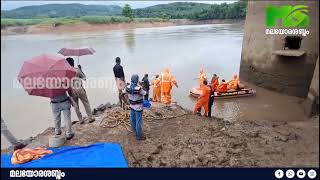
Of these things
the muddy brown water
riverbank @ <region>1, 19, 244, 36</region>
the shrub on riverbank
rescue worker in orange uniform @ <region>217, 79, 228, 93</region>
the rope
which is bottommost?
the muddy brown water

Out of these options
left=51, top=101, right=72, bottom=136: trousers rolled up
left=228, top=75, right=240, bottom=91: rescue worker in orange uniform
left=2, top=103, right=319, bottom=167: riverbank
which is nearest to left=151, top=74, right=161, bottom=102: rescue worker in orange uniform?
left=2, top=103, right=319, bottom=167: riverbank

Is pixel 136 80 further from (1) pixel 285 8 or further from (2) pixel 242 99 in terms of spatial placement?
(1) pixel 285 8

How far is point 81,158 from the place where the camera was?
5516 millimetres

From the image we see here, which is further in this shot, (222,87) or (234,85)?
(234,85)

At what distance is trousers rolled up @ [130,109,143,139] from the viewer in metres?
6.35

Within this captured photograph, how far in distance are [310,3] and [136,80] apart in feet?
29.2

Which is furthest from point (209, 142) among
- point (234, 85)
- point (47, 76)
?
point (234, 85)

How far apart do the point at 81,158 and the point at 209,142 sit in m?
2.56

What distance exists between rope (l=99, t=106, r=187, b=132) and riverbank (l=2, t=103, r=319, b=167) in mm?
54

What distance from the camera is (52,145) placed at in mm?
6246

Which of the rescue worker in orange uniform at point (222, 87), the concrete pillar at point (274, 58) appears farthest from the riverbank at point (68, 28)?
the rescue worker in orange uniform at point (222, 87)

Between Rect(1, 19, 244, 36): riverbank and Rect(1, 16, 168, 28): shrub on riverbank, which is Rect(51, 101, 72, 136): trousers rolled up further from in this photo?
Rect(1, 16, 168, 28): shrub on riverbank

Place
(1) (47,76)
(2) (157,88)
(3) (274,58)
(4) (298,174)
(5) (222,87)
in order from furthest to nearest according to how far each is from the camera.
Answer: (3) (274,58) → (5) (222,87) → (2) (157,88) → (1) (47,76) → (4) (298,174)

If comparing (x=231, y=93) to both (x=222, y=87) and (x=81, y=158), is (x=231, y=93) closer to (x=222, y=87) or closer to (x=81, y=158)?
(x=222, y=87)
